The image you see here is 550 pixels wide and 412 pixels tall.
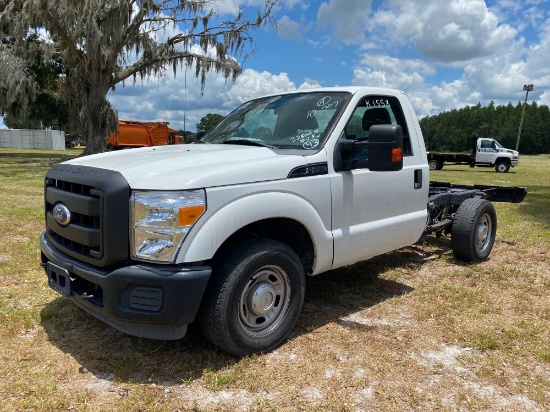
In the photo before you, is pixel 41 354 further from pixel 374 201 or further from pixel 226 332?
pixel 374 201

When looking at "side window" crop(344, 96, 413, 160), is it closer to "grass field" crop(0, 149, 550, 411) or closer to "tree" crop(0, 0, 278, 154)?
"grass field" crop(0, 149, 550, 411)

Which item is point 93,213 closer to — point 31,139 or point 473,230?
point 473,230

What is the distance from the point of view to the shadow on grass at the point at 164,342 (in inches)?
120

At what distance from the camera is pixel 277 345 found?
3348mm

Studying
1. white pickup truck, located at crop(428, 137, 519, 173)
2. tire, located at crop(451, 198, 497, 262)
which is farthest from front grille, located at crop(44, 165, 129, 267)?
white pickup truck, located at crop(428, 137, 519, 173)

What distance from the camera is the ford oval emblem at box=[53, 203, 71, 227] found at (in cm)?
309

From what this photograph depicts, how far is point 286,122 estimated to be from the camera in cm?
404

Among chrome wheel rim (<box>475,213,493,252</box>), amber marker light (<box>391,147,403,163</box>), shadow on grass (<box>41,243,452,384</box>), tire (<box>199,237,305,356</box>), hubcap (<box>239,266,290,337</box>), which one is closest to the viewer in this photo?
tire (<box>199,237,305,356</box>)

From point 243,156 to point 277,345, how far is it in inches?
54.9

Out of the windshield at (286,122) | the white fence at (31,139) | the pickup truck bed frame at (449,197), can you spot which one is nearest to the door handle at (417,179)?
the pickup truck bed frame at (449,197)

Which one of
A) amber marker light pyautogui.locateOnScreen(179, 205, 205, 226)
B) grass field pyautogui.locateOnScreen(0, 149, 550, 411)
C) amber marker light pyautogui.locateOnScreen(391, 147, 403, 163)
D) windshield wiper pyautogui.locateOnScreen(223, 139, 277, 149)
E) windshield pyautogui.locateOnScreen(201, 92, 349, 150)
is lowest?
grass field pyautogui.locateOnScreen(0, 149, 550, 411)

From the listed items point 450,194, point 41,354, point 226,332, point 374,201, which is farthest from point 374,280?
point 41,354

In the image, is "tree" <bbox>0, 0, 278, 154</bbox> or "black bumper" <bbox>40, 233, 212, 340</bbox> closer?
"black bumper" <bbox>40, 233, 212, 340</bbox>

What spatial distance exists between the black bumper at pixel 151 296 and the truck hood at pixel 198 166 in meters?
0.51
